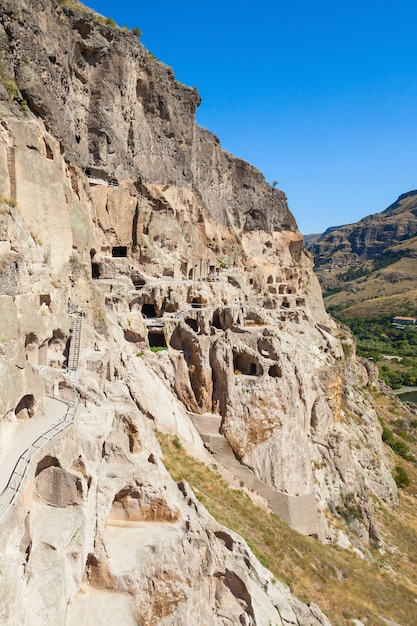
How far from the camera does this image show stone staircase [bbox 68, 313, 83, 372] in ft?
54.2

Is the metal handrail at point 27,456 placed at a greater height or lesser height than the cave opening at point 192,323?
lesser

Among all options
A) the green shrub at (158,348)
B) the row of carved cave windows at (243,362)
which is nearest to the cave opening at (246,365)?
the row of carved cave windows at (243,362)

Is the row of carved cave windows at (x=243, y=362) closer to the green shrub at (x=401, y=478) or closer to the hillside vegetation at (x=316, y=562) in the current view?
the hillside vegetation at (x=316, y=562)

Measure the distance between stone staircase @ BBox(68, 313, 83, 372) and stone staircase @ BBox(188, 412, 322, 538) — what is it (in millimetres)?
9787

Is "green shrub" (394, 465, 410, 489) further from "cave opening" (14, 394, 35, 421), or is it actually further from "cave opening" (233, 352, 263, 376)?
"cave opening" (14, 394, 35, 421)

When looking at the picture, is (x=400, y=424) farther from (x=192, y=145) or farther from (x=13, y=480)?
(x=13, y=480)

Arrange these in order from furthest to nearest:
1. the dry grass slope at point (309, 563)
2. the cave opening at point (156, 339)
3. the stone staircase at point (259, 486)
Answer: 1. the cave opening at point (156, 339)
2. the stone staircase at point (259, 486)
3. the dry grass slope at point (309, 563)

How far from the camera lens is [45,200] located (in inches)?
769

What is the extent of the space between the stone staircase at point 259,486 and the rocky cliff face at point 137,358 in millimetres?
89

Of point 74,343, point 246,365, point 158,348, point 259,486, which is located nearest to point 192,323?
point 158,348

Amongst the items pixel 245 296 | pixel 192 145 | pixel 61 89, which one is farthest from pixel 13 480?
pixel 192 145

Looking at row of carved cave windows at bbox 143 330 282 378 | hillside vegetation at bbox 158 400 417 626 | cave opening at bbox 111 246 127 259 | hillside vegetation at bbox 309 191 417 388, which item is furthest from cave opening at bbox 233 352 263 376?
hillside vegetation at bbox 309 191 417 388

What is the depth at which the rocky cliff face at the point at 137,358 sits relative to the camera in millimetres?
9641

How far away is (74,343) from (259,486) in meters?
13.7
